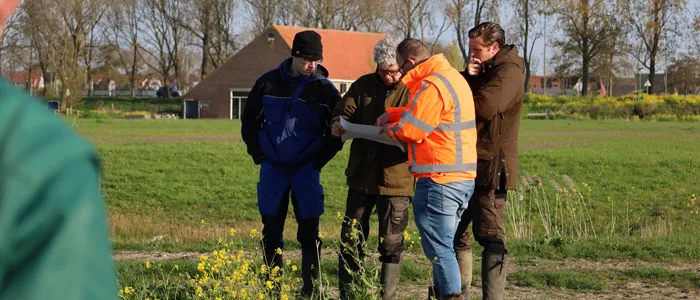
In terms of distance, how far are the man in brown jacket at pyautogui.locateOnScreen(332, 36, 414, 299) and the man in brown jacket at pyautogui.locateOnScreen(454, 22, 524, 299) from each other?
486 millimetres

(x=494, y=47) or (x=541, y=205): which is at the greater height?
(x=494, y=47)

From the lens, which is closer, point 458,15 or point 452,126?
point 452,126

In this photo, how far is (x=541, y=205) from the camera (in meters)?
14.9

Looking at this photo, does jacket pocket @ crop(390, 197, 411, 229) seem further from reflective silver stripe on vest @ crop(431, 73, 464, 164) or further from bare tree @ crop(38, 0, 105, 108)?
bare tree @ crop(38, 0, 105, 108)

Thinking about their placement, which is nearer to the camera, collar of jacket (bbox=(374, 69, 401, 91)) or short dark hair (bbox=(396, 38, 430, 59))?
short dark hair (bbox=(396, 38, 430, 59))

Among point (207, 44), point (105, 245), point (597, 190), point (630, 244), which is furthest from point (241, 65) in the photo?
point (105, 245)

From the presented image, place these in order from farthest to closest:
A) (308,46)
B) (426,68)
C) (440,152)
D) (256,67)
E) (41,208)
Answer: (256,67) < (308,46) < (426,68) < (440,152) < (41,208)

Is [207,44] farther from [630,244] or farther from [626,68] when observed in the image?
[630,244]

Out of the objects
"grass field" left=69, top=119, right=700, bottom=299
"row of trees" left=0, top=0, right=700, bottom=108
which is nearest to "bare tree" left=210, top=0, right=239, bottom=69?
"row of trees" left=0, top=0, right=700, bottom=108

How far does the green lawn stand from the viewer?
9.56 meters

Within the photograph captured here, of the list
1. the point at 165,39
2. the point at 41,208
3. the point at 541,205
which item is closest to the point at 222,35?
the point at 165,39

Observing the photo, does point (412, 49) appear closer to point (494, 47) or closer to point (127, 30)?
point (494, 47)

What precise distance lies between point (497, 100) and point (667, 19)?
6497 centimetres

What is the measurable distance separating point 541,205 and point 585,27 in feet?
174
